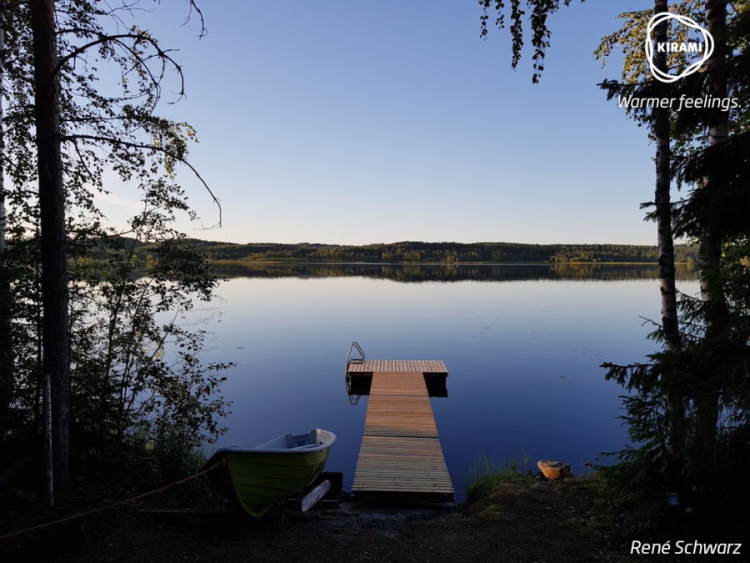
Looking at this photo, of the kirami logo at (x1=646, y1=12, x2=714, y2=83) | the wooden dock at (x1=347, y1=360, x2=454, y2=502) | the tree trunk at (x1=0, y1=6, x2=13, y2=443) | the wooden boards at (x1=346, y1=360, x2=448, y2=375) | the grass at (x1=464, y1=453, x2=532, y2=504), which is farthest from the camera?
the wooden boards at (x1=346, y1=360, x2=448, y2=375)

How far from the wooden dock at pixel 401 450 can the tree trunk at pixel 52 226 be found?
4.70 meters

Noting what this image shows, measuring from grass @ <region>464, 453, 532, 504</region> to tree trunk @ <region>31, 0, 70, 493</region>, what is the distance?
265 inches

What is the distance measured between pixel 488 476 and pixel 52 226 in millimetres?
8659

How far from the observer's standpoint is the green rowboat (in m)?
5.96

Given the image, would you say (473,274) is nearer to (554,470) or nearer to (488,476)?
(488,476)

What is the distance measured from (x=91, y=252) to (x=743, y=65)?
8.69 meters

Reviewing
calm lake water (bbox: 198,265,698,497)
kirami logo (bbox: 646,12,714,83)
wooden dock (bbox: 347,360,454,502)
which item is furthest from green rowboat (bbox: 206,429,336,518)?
kirami logo (bbox: 646,12,714,83)

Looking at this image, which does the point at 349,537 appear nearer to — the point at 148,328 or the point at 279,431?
the point at 148,328

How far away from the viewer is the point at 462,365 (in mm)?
21844

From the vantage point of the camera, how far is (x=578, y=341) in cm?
2698

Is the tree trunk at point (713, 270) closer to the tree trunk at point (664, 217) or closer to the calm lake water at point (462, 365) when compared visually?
the tree trunk at point (664, 217)

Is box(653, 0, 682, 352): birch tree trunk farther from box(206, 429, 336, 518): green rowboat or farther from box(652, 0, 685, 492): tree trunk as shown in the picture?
box(206, 429, 336, 518): green rowboat

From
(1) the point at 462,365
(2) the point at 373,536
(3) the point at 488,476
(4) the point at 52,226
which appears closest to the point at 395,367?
(1) the point at 462,365

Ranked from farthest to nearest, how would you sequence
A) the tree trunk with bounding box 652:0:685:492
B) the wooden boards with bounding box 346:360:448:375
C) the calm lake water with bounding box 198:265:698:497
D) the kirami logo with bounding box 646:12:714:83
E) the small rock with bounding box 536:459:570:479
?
the wooden boards with bounding box 346:360:448:375
the calm lake water with bounding box 198:265:698:497
the small rock with bounding box 536:459:570:479
the tree trunk with bounding box 652:0:685:492
the kirami logo with bounding box 646:12:714:83
